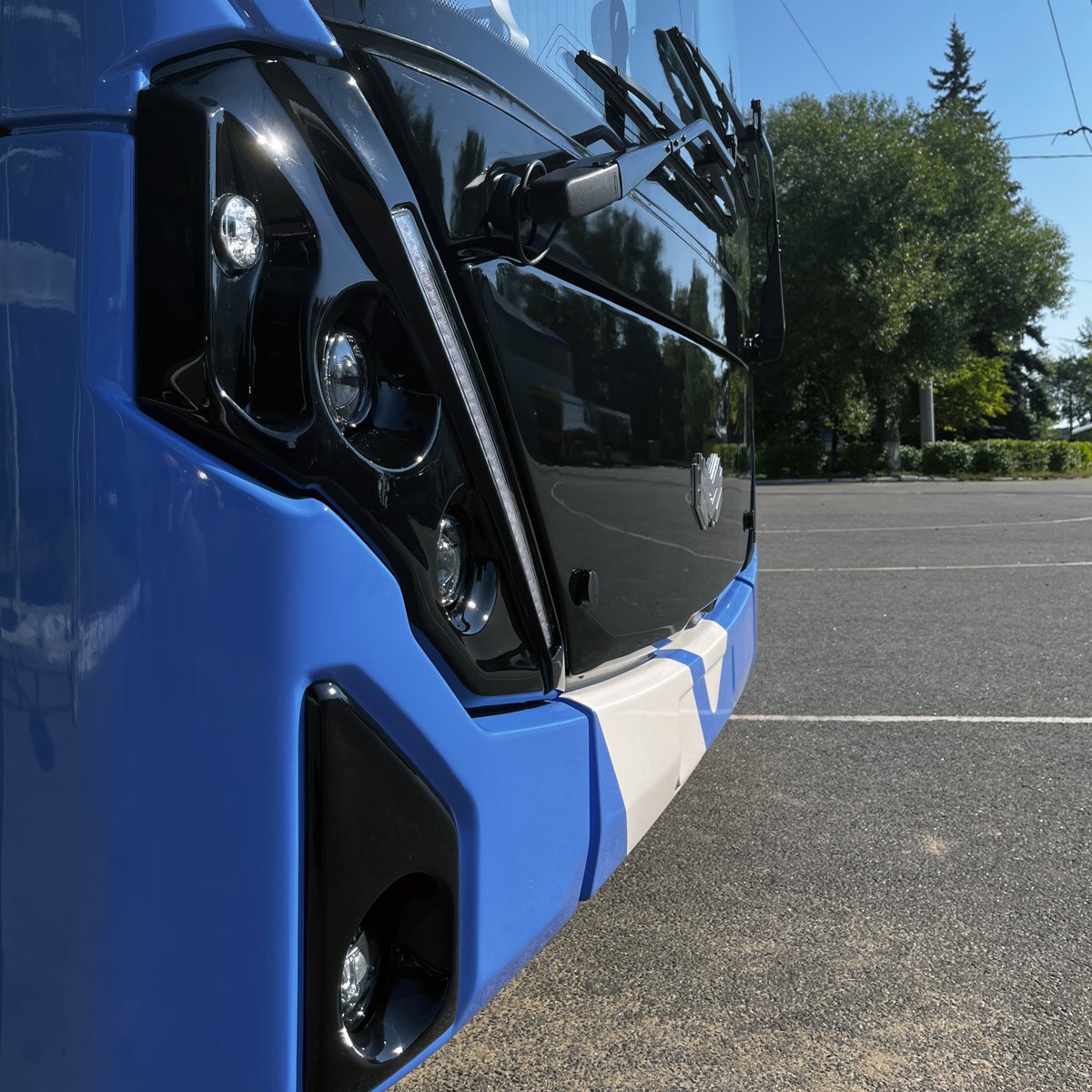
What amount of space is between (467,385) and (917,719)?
132 inches

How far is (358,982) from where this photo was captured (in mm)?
1192

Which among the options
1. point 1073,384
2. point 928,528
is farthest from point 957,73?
point 928,528

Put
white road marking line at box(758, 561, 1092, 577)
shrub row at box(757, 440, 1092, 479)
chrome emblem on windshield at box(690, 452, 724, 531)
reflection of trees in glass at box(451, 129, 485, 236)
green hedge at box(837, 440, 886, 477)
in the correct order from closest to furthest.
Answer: reflection of trees in glass at box(451, 129, 485, 236)
chrome emblem on windshield at box(690, 452, 724, 531)
white road marking line at box(758, 561, 1092, 577)
shrub row at box(757, 440, 1092, 479)
green hedge at box(837, 440, 886, 477)

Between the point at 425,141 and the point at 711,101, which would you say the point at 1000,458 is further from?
the point at 425,141

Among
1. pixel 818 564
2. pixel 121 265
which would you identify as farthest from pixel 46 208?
pixel 818 564

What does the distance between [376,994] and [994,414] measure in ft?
152

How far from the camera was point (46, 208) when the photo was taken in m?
0.97

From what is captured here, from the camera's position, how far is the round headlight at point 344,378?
1.12 metres

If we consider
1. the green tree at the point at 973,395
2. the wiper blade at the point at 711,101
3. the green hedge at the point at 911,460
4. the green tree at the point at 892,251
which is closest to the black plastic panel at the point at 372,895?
the wiper blade at the point at 711,101

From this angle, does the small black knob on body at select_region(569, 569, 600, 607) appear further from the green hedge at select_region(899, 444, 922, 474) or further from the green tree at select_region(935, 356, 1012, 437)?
the green tree at select_region(935, 356, 1012, 437)

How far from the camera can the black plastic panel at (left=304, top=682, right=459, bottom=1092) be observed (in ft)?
3.47

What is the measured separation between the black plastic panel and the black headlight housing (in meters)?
0.18

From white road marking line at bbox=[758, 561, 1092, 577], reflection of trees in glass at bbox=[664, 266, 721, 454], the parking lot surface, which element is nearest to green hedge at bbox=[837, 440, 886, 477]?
white road marking line at bbox=[758, 561, 1092, 577]

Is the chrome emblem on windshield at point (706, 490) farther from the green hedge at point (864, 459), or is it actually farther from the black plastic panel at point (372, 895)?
the green hedge at point (864, 459)
